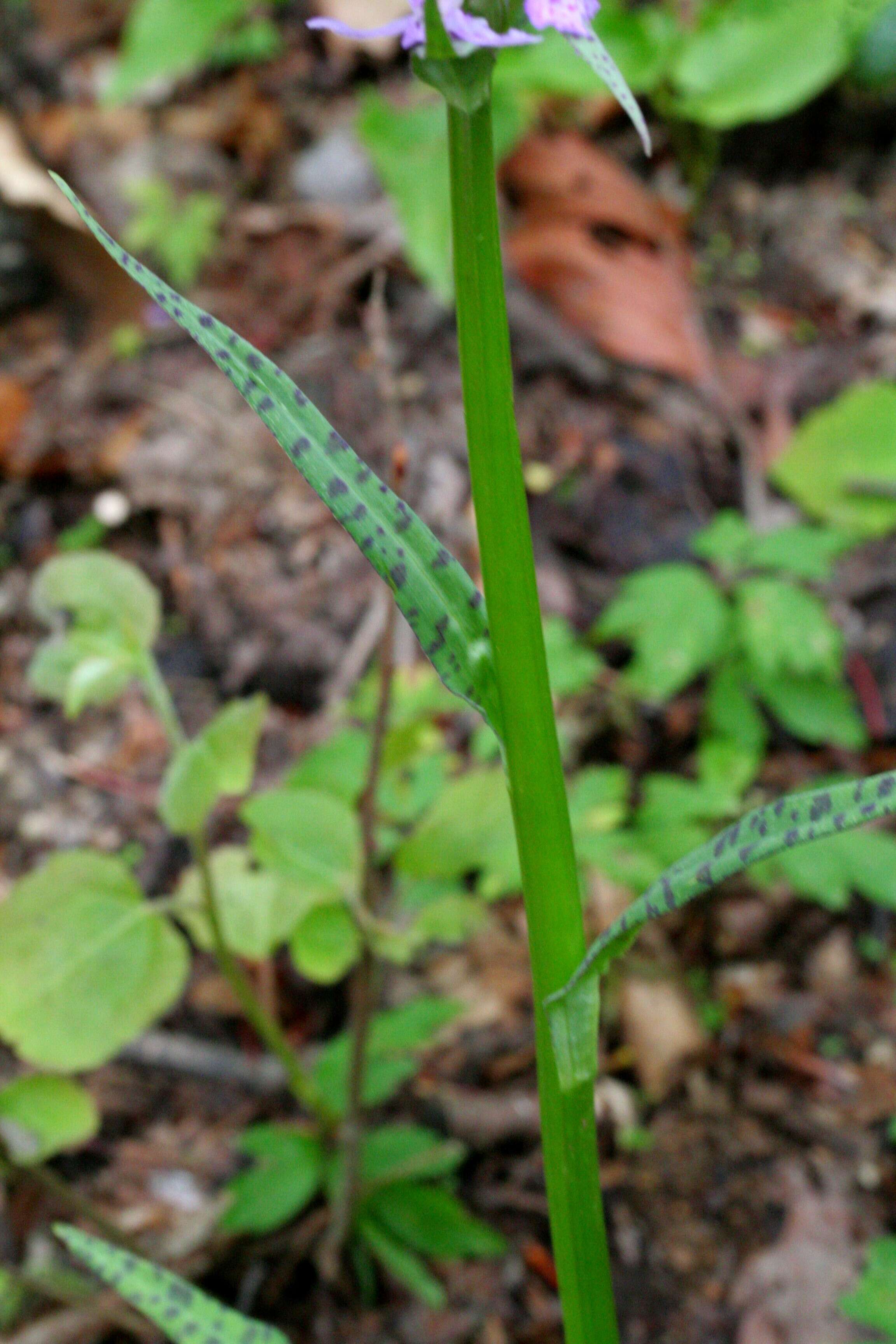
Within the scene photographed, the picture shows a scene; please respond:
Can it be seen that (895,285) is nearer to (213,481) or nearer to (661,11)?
(661,11)

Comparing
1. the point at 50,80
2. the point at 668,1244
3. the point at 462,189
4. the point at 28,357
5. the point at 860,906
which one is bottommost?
the point at 860,906

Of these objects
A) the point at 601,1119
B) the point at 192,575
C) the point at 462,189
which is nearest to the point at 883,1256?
the point at 601,1119

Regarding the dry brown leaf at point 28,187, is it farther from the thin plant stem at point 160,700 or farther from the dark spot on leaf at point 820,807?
the dark spot on leaf at point 820,807

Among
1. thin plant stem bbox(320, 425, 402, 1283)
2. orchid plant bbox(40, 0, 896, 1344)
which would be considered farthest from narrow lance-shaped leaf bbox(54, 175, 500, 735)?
thin plant stem bbox(320, 425, 402, 1283)

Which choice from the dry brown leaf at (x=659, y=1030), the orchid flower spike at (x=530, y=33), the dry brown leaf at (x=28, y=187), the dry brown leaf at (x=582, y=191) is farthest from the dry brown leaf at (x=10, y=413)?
the orchid flower spike at (x=530, y=33)

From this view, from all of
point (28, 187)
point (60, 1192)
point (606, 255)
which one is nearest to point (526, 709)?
point (60, 1192)

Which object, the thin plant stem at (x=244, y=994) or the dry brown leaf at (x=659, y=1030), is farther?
the dry brown leaf at (x=659, y=1030)
